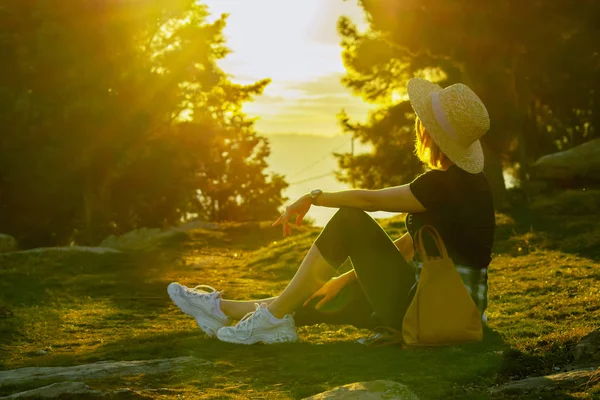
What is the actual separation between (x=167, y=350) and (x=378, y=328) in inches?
58.6

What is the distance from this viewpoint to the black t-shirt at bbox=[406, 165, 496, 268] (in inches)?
177

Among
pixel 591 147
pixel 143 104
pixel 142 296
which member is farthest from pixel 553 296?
pixel 143 104

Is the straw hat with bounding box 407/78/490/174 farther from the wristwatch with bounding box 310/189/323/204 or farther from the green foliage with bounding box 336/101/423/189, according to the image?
the green foliage with bounding box 336/101/423/189

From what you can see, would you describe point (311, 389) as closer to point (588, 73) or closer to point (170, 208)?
point (170, 208)

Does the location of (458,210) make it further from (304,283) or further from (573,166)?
(573,166)

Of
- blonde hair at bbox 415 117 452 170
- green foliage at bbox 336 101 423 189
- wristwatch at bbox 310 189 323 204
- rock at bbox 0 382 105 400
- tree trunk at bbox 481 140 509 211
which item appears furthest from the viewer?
green foliage at bbox 336 101 423 189

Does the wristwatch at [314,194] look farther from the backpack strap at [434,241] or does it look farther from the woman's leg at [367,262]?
the backpack strap at [434,241]

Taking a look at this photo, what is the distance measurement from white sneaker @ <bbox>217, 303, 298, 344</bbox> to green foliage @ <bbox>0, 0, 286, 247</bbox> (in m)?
14.7

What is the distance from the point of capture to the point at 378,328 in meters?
5.02

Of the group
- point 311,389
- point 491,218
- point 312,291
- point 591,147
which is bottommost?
point 311,389

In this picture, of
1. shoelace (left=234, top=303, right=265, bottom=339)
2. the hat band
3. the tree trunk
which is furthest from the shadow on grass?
the tree trunk

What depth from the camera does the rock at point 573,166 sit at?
15.9 m

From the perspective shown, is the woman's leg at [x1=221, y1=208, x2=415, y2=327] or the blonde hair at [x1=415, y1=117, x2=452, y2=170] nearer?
the blonde hair at [x1=415, y1=117, x2=452, y2=170]

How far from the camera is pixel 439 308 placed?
14.5 feet
